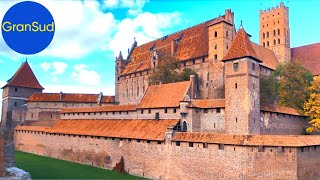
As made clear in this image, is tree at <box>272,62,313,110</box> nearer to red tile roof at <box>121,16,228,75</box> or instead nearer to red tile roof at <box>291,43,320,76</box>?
red tile roof at <box>121,16,228,75</box>

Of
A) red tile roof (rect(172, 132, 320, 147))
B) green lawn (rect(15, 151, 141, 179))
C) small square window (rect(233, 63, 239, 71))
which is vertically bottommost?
green lawn (rect(15, 151, 141, 179))

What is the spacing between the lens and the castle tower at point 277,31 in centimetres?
5338

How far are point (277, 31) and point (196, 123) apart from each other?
34434 mm

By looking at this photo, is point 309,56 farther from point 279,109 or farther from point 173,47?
point 279,109

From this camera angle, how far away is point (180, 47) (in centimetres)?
4897

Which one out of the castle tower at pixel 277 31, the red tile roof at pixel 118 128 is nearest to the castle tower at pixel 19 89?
the red tile roof at pixel 118 128

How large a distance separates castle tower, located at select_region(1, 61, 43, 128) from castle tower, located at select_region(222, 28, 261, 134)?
39255 mm

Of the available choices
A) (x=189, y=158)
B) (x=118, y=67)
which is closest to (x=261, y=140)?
(x=189, y=158)

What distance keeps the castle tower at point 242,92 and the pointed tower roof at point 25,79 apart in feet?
135

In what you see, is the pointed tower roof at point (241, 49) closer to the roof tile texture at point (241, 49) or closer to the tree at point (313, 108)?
the roof tile texture at point (241, 49)

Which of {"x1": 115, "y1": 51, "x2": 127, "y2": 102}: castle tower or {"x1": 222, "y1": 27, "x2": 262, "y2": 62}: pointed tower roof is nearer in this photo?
{"x1": 222, "y1": 27, "x2": 262, "y2": 62}: pointed tower roof

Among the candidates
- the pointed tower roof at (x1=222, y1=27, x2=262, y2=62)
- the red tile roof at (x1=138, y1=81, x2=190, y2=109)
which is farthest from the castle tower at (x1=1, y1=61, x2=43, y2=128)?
the pointed tower roof at (x1=222, y1=27, x2=262, y2=62)

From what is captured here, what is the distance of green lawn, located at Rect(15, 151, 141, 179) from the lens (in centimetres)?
2849

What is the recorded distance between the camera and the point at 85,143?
3697cm
